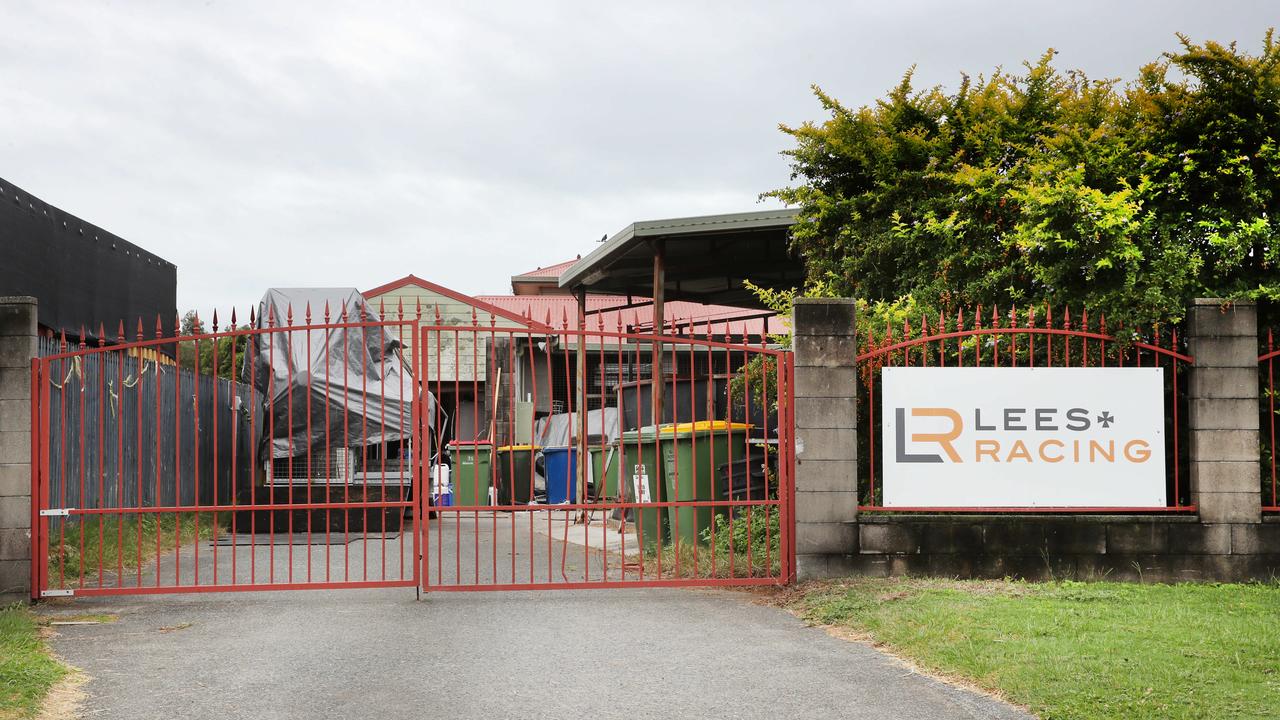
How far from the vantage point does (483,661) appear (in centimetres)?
655

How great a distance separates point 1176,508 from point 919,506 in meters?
2.05

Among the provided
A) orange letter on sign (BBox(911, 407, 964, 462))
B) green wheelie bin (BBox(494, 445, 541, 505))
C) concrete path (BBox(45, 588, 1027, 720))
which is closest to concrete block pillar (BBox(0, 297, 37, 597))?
concrete path (BBox(45, 588, 1027, 720))

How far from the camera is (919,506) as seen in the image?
360 inches

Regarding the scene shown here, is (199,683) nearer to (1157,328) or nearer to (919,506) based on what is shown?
(919,506)

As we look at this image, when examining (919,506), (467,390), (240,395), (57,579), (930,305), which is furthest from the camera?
(467,390)

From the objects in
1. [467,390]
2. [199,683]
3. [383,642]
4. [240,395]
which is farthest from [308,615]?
[467,390]

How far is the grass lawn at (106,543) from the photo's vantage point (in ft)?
30.8

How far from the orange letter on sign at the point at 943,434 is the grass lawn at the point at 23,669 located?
617cm

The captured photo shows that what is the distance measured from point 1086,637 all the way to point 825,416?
9.32 ft

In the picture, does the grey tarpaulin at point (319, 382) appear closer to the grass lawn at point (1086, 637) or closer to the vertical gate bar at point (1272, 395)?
the grass lawn at point (1086, 637)

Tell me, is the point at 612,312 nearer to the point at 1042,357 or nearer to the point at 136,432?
the point at 136,432

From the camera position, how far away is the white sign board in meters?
9.16

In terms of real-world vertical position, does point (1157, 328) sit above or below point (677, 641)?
above

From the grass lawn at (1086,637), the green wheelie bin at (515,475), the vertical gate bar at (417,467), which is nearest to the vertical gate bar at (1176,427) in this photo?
the grass lawn at (1086,637)
